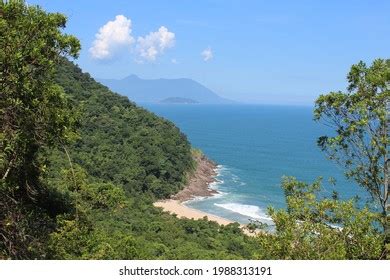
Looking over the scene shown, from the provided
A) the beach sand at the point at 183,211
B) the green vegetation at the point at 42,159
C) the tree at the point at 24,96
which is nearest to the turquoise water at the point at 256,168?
the beach sand at the point at 183,211

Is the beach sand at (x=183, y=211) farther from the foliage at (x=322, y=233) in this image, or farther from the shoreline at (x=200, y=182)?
the foliage at (x=322, y=233)

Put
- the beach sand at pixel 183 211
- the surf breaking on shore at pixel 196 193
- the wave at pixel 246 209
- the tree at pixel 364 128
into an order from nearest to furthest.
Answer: the tree at pixel 364 128, the beach sand at pixel 183 211, the surf breaking on shore at pixel 196 193, the wave at pixel 246 209

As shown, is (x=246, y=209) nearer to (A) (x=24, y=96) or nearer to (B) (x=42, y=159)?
(B) (x=42, y=159)

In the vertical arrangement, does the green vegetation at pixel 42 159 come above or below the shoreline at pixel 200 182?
above

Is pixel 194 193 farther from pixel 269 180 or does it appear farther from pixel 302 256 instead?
pixel 302 256

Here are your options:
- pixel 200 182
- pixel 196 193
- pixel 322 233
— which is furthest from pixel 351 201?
pixel 200 182

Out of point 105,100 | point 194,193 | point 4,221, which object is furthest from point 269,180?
point 4,221

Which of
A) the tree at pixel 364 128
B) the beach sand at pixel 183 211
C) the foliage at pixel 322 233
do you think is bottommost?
the beach sand at pixel 183 211
